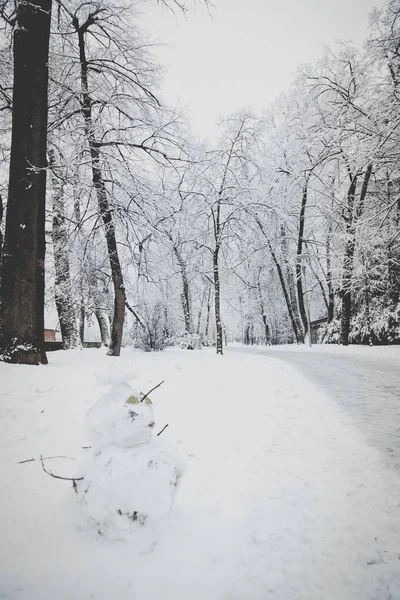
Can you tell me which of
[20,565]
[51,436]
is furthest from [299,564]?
[51,436]

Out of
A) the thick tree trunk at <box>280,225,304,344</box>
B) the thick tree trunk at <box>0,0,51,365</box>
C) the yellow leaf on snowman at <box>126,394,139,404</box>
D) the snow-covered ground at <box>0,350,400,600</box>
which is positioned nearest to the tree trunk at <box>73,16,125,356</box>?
the thick tree trunk at <box>0,0,51,365</box>

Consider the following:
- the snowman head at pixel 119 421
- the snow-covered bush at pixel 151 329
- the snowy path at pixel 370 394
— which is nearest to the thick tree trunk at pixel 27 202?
the snowman head at pixel 119 421

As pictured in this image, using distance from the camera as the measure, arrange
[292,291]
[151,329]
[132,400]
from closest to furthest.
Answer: [132,400], [151,329], [292,291]

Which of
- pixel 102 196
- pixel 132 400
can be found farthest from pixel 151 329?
pixel 132 400

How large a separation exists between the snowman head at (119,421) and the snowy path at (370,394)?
229 centimetres

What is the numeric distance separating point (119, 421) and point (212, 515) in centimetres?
98

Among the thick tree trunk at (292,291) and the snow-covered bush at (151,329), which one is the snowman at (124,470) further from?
the thick tree trunk at (292,291)

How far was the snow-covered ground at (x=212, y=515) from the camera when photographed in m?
1.49

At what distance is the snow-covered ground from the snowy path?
20cm

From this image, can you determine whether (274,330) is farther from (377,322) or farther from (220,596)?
(220,596)

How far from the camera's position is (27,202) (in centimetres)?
461

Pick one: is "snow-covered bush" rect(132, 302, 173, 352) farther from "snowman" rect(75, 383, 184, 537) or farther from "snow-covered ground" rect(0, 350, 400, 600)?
"snowman" rect(75, 383, 184, 537)

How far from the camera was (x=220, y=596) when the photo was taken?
1442mm

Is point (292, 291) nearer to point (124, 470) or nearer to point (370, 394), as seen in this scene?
point (370, 394)
